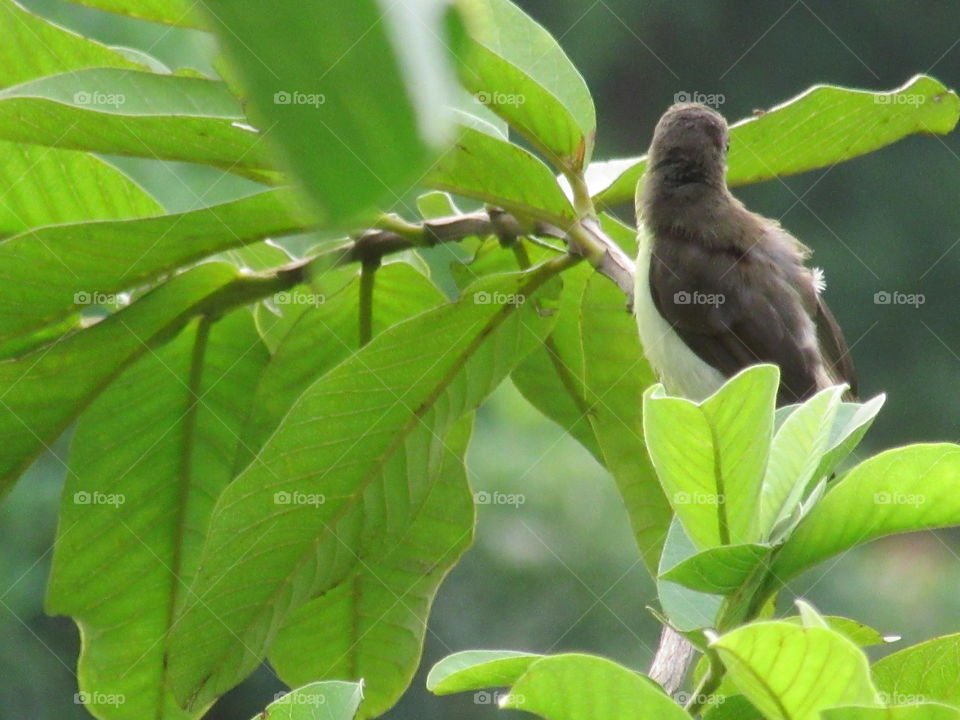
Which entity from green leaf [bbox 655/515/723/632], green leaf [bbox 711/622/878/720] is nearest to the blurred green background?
green leaf [bbox 655/515/723/632]

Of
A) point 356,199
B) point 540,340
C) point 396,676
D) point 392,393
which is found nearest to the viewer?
point 356,199

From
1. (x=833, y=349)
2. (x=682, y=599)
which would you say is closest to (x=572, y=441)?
(x=833, y=349)

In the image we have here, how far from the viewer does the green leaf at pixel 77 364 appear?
1.38 metres

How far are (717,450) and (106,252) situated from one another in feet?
2.67

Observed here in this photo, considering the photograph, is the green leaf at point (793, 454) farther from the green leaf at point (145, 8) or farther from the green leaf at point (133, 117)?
the green leaf at point (145, 8)

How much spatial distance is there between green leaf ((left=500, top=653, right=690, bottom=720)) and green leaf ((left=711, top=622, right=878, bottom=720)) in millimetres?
53

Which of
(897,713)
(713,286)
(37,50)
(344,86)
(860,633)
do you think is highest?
(37,50)

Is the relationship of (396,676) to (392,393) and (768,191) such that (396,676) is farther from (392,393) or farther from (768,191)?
(768,191)

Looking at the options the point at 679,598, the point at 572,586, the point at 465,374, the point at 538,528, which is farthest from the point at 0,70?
the point at 572,586

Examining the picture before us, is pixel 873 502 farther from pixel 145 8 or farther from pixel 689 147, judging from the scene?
pixel 689 147

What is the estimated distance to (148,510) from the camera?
1.51 m

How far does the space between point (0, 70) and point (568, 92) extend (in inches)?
28.6

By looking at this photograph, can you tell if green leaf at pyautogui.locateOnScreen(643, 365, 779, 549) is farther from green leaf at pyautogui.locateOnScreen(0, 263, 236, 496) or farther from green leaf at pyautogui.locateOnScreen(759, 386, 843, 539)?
green leaf at pyautogui.locateOnScreen(0, 263, 236, 496)

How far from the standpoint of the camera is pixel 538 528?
16.9 ft
